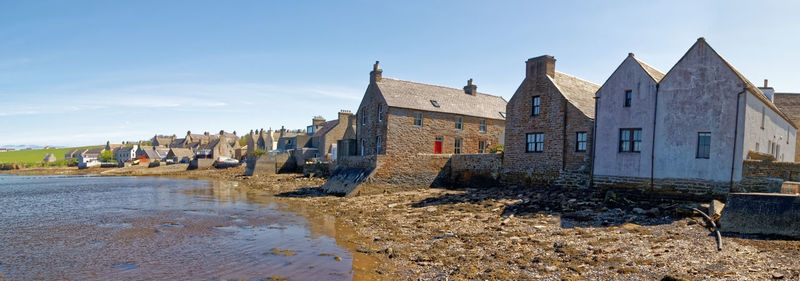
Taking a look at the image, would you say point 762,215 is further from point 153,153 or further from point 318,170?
point 153,153

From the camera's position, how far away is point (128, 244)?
54.7 ft

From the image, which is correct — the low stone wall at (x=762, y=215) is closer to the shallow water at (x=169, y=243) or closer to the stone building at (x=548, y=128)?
the stone building at (x=548, y=128)

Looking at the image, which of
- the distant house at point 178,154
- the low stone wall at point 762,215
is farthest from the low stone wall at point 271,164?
the low stone wall at point 762,215

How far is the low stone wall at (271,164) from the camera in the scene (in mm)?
54438

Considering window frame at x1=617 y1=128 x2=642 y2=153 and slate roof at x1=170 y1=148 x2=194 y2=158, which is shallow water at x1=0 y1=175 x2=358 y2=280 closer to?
window frame at x1=617 y1=128 x2=642 y2=153

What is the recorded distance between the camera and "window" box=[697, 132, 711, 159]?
1961 centimetres

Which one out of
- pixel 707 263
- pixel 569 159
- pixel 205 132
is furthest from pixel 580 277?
pixel 205 132

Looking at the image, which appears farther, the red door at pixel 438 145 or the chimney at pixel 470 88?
the chimney at pixel 470 88

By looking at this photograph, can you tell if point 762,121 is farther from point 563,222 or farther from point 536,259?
point 536,259

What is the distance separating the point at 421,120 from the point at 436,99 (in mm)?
3193

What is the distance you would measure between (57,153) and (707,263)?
190 m

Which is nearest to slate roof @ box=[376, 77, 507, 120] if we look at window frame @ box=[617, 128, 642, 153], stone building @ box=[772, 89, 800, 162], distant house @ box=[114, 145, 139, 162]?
window frame @ box=[617, 128, 642, 153]

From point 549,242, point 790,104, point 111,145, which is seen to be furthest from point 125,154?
point 790,104

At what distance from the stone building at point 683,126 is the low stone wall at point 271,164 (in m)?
41.4
